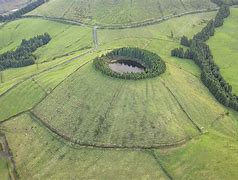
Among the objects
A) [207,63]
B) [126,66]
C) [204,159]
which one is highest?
[126,66]

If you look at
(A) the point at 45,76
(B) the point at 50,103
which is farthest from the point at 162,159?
(A) the point at 45,76

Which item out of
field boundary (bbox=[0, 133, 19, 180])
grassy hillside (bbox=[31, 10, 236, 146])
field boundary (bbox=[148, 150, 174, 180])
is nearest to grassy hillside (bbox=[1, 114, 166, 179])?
field boundary (bbox=[148, 150, 174, 180])

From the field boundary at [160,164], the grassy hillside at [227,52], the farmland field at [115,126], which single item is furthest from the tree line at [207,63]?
the field boundary at [160,164]

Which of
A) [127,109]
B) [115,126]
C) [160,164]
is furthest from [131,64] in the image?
[160,164]

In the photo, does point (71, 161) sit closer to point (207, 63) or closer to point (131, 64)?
point (131, 64)

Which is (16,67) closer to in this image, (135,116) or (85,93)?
(85,93)
